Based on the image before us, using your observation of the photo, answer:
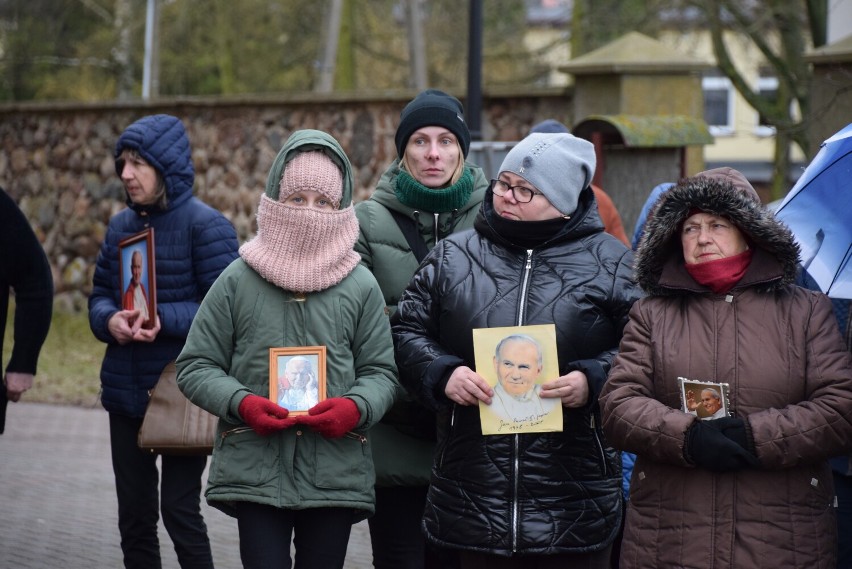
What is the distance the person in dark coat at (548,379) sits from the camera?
4.27 metres

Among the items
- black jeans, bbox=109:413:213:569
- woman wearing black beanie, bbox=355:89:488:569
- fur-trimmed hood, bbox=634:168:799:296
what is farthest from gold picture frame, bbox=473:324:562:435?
black jeans, bbox=109:413:213:569

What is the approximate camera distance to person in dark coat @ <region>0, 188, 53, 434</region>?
5664mm

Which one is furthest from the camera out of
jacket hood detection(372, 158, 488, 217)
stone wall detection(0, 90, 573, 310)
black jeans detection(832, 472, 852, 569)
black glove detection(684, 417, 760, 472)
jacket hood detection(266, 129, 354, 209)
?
stone wall detection(0, 90, 573, 310)

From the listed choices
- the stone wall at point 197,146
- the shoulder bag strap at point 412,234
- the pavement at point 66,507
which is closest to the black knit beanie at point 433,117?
the shoulder bag strap at point 412,234

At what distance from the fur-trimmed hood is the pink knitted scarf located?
102 cm

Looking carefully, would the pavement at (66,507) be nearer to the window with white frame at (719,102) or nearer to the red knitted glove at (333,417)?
the red knitted glove at (333,417)

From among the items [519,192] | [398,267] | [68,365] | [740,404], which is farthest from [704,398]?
[68,365]

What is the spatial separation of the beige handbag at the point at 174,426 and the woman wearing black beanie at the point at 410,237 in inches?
31.5

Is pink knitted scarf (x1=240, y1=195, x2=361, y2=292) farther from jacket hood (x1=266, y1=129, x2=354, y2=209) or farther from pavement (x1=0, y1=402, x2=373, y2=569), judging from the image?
pavement (x1=0, y1=402, x2=373, y2=569)

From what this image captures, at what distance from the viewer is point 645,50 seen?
413 inches

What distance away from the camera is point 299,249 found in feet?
14.9

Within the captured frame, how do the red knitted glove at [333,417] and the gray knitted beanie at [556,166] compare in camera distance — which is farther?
the gray knitted beanie at [556,166]

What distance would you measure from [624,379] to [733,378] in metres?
0.31

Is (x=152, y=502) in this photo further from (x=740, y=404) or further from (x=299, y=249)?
(x=740, y=404)
